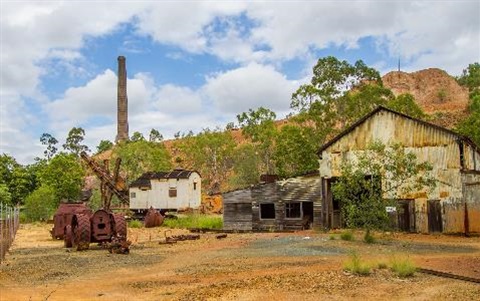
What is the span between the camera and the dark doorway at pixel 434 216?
29.7m

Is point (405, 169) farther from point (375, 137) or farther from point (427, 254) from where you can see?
point (427, 254)

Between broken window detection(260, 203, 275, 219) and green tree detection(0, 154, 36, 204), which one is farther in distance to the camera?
green tree detection(0, 154, 36, 204)

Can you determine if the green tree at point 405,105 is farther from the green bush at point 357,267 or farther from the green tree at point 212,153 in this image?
the green bush at point 357,267

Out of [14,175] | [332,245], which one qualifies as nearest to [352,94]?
[332,245]

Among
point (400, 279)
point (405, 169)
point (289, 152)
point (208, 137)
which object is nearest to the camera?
point (400, 279)

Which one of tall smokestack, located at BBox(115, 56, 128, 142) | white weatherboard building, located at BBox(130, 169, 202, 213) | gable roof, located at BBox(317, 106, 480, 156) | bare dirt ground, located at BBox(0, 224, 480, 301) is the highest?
tall smokestack, located at BBox(115, 56, 128, 142)

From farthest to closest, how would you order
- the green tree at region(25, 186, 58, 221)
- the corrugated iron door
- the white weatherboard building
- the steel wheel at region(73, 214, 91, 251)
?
1. the white weatherboard building
2. the green tree at region(25, 186, 58, 221)
3. the corrugated iron door
4. the steel wheel at region(73, 214, 91, 251)

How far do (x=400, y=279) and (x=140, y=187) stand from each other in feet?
148

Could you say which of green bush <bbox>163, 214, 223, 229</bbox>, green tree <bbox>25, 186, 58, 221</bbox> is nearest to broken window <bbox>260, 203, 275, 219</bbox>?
green bush <bbox>163, 214, 223, 229</bbox>

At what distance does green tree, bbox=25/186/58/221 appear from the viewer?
54.6m

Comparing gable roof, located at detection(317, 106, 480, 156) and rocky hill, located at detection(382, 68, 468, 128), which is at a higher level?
rocky hill, located at detection(382, 68, 468, 128)

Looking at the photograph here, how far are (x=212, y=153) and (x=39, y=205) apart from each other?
3097 cm

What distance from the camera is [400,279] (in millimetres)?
14484

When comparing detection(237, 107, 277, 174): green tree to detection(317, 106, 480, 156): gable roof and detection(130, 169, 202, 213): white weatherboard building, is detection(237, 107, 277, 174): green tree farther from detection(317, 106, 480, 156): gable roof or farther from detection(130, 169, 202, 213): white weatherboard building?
detection(317, 106, 480, 156): gable roof
